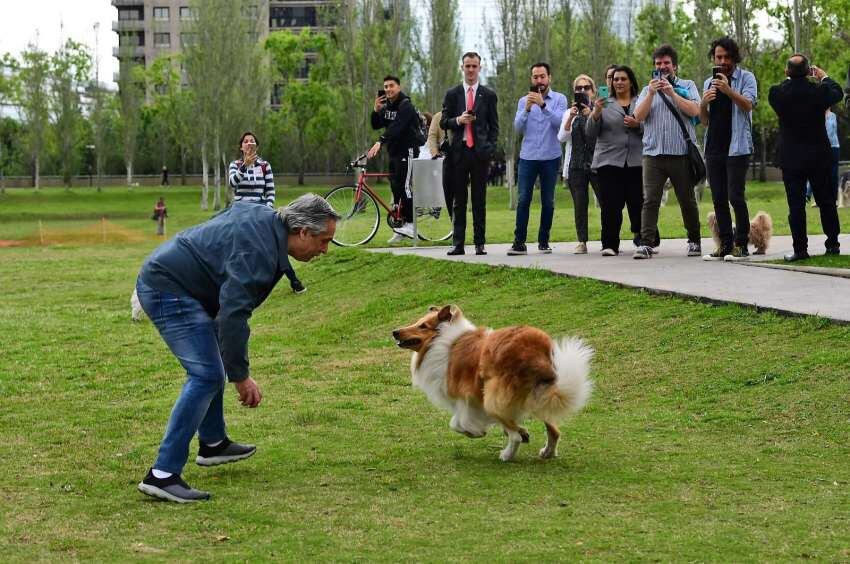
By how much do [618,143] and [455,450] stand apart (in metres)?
7.60

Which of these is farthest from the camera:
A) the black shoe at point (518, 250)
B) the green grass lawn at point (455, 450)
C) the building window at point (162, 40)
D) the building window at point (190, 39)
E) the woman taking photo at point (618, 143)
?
the building window at point (162, 40)

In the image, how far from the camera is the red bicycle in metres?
18.4

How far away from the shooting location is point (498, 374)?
706 cm

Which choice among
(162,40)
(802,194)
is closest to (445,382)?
(802,194)

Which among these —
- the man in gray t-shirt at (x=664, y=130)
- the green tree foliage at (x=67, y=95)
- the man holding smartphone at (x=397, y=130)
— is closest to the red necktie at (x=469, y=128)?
the man in gray t-shirt at (x=664, y=130)

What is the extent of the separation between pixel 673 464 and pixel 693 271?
615cm

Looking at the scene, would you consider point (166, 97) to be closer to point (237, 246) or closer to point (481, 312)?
point (481, 312)

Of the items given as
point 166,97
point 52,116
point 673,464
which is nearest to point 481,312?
point 673,464

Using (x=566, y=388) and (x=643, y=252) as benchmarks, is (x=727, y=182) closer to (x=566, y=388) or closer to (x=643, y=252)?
(x=643, y=252)

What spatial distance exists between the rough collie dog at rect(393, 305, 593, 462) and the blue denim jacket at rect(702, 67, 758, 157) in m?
6.53

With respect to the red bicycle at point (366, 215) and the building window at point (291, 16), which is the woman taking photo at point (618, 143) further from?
the building window at point (291, 16)

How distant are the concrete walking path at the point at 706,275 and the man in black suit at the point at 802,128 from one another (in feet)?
3.12

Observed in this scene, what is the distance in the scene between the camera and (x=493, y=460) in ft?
24.4

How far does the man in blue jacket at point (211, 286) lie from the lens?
247 inches
